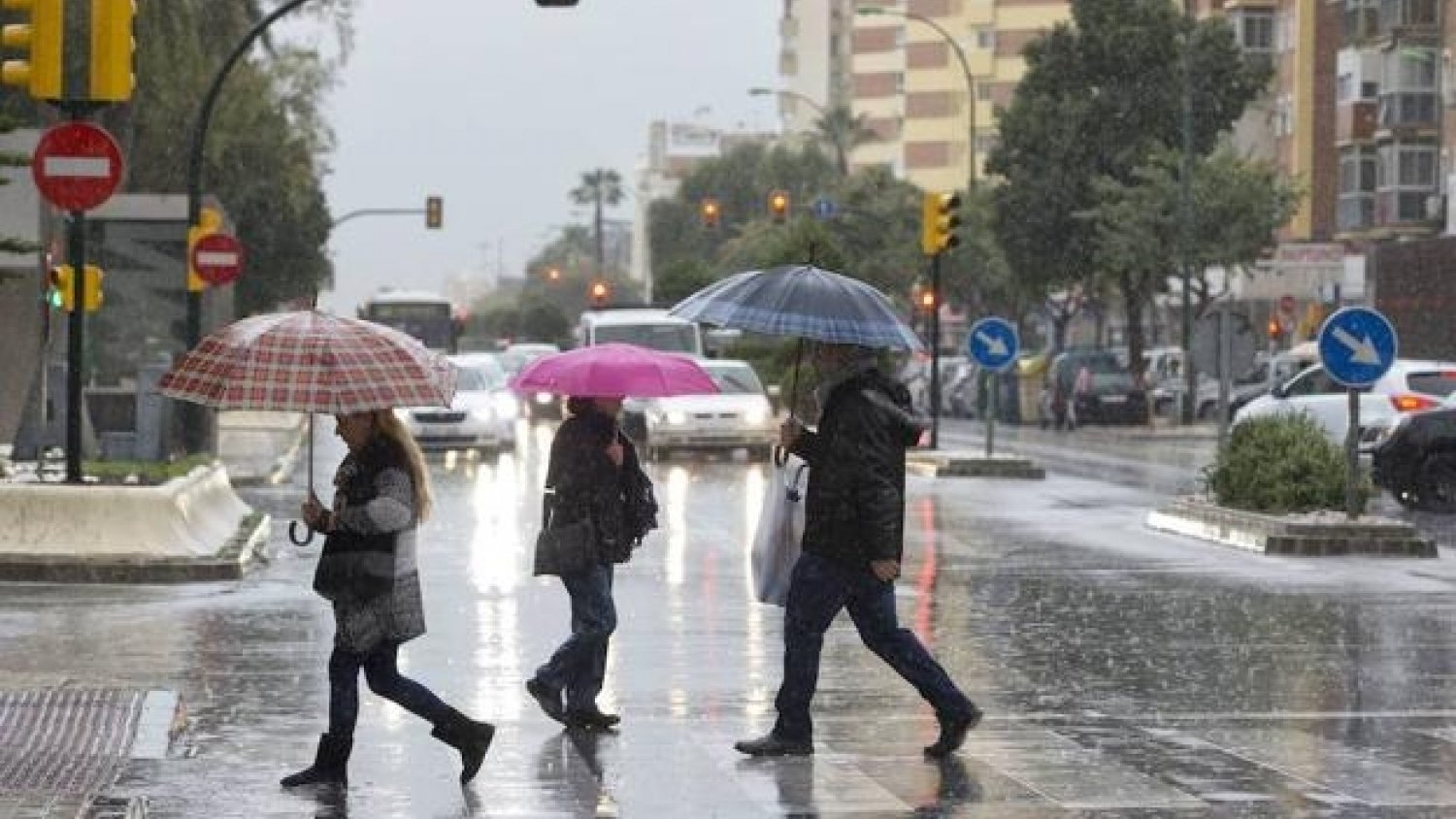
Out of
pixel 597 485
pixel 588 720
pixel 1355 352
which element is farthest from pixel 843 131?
pixel 588 720

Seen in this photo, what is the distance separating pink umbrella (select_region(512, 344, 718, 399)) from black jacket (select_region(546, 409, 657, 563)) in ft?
0.62

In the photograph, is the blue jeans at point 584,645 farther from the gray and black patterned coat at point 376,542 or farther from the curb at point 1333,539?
the curb at point 1333,539

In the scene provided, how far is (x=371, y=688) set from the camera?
12117mm

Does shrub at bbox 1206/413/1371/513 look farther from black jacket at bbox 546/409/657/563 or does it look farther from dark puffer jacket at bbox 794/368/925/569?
Answer: dark puffer jacket at bbox 794/368/925/569

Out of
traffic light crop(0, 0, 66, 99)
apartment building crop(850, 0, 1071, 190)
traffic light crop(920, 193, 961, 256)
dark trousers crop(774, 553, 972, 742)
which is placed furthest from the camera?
apartment building crop(850, 0, 1071, 190)

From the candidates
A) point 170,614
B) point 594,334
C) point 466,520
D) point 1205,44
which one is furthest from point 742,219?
point 170,614

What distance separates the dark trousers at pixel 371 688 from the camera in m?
12.0

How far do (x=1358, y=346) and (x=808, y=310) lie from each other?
1417cm

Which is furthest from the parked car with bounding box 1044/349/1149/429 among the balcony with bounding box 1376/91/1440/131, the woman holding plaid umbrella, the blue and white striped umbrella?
the woman holding plaid umbrella

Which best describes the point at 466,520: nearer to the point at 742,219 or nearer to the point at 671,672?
the point at 671,672

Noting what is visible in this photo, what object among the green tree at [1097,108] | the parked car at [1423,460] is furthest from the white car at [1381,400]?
the green tree at [1097,108]

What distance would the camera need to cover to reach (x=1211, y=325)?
37.5 m

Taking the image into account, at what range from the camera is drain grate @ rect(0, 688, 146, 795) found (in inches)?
464

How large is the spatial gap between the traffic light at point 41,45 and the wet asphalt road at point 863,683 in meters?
3.24
